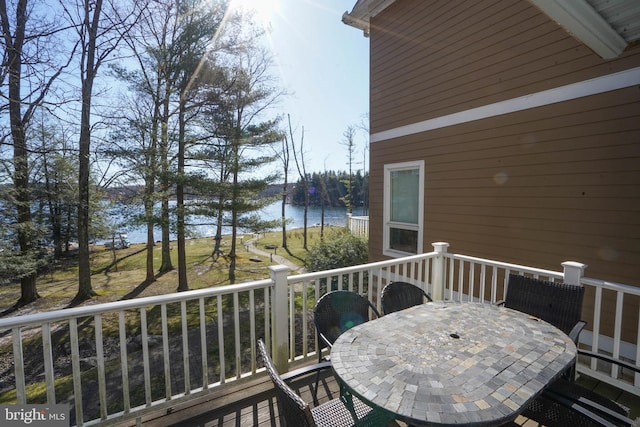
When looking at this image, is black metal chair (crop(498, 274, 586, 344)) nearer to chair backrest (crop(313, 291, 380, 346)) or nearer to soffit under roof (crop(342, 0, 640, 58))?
chair backrest (crop(313, 291, 380, 346))

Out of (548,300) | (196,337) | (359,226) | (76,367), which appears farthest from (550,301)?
(359,226)

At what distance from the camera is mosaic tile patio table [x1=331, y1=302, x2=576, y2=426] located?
1163 mm

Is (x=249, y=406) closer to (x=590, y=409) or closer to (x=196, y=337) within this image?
(x=590, y=409)

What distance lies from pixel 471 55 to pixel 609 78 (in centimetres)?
173

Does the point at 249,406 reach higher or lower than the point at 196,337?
higher

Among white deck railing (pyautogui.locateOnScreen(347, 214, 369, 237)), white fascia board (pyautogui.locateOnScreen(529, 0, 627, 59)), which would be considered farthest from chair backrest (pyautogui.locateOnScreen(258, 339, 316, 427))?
white deck railing (pyautogui.locateOnScreen(347, 214, 369, 237))

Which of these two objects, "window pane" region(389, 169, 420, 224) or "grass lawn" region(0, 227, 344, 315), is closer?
"window pane" region(389, 169, 420, 224)

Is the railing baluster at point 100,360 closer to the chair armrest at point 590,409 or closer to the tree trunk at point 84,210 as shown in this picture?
the chair armrest at point 590,409

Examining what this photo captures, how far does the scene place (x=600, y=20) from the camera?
2.22 m

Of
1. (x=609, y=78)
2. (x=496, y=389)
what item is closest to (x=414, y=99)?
(x=609, y=78)

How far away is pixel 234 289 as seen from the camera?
2.31 m

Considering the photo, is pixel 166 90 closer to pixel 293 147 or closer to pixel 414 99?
pixel 414 99

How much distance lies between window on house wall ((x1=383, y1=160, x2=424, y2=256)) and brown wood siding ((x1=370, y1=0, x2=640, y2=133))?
34.6 inches

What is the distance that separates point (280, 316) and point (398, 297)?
1063mm
